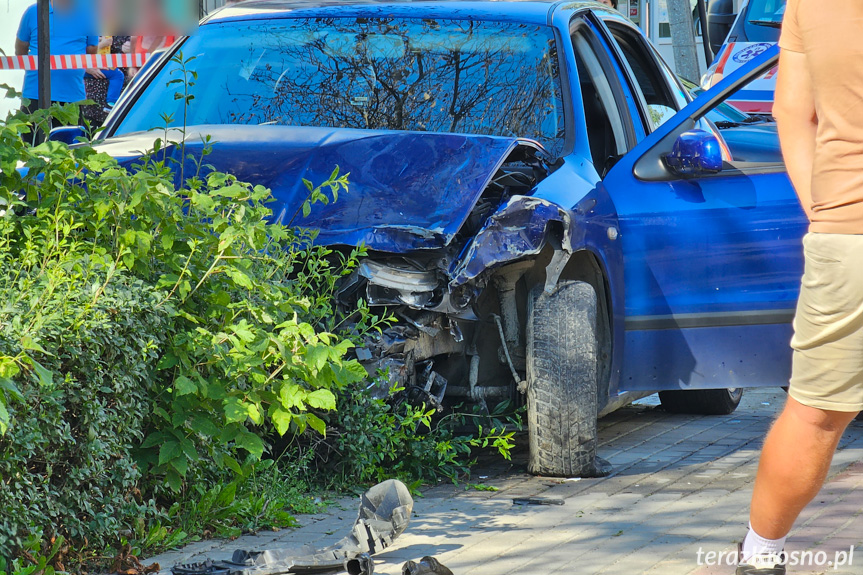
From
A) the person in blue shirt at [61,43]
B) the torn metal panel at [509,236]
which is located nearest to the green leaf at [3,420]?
the torn metal panel at [509,236]

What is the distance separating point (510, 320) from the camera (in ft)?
16.8

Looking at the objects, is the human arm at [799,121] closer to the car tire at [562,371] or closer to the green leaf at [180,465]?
the car tire at [562,371]

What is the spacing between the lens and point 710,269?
17.2ft

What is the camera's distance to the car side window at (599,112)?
600 cm

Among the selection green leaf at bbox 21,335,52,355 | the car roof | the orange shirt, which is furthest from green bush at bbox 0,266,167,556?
the car roof

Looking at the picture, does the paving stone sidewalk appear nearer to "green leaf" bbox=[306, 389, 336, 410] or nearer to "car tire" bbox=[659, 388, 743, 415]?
"green leaf" bbox=[306, 389, 336, 410]

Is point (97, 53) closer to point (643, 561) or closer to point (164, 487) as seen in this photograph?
point (164, 487)

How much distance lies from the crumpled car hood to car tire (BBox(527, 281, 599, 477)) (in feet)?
1.94

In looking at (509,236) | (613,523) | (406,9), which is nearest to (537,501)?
(613,523)

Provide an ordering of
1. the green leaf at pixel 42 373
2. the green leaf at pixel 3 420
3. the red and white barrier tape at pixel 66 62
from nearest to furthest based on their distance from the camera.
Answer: the green leaf at pixel 3 420 → the green leaf at pixel 42 373 → the red and white barrier tape at pixel 66 62

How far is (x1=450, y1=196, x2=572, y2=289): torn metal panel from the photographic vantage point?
4629 millimetres

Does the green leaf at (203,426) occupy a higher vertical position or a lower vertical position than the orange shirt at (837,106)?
lower

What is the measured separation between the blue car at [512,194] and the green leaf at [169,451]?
101cm

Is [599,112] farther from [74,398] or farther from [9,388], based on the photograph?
[9,388]
